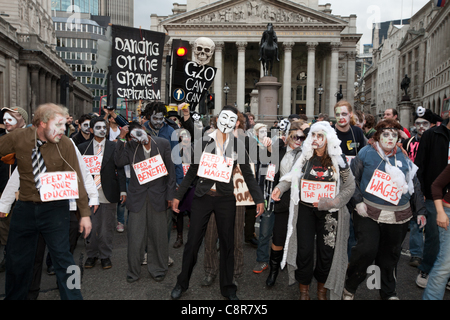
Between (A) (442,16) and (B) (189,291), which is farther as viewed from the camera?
(A) (442,16)

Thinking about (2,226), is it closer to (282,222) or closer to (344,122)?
(282,222)

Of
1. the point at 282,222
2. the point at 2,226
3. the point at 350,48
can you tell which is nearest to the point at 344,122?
the point at 282,222

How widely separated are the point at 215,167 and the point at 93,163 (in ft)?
7.11

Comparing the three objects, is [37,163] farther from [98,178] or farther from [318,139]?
[318,139]

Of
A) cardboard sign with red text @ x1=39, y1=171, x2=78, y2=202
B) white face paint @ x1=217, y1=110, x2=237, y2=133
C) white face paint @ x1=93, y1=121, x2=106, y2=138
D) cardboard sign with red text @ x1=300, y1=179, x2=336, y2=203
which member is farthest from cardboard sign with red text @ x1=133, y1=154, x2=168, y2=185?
cardboard sign with red text @ x1=300, y1=179, x2=336, y2=203

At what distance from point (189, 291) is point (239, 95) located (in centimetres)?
4443

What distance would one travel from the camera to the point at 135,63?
7348 millimetres

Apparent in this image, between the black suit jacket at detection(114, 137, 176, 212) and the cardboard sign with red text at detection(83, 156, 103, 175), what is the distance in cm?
53

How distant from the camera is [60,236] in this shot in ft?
11.4

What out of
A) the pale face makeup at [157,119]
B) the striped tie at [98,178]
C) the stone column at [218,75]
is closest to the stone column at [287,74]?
the stone column at [218,75]

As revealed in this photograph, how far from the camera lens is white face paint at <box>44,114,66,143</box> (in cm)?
343

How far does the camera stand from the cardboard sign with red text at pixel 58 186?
340 centimetres

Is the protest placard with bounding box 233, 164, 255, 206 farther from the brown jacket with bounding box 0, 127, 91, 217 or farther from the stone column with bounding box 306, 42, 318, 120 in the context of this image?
the stone column with bounding box 306, 42, 318, 120

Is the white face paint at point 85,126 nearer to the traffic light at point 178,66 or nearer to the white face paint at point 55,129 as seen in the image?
the traffic light at point 178,66
